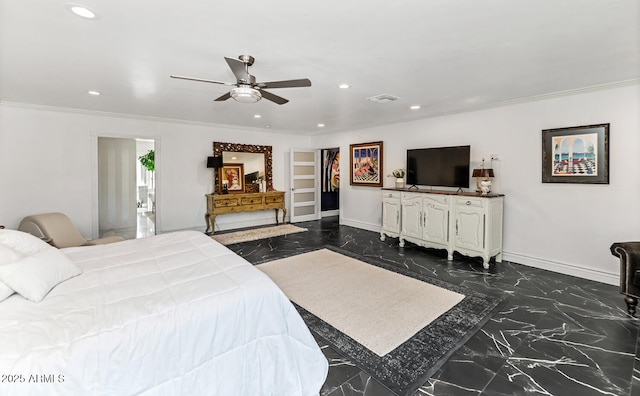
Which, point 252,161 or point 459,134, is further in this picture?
point 252,161

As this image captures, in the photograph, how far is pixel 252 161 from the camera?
23.0ft

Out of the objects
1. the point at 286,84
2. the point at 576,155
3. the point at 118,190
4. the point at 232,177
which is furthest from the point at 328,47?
the point at 118,190

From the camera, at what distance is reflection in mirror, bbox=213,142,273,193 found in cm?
653

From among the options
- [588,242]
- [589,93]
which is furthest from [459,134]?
[588,242]

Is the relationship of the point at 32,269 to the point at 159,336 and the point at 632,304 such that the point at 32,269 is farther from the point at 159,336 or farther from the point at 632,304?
the point at 632,304

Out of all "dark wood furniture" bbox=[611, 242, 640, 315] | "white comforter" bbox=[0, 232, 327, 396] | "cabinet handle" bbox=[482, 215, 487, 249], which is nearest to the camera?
"white comforter" bbox=[0, 232, 327, 396]

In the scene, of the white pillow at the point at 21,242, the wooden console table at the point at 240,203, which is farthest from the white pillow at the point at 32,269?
the wooden console table at the point at 240,203

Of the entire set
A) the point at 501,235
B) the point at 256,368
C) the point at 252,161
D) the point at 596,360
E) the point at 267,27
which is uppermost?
the point at 267,27

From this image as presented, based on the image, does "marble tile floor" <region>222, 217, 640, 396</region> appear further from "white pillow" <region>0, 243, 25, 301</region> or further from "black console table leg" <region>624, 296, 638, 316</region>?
"white pillow" <region>0, 243, 25, 301</region>

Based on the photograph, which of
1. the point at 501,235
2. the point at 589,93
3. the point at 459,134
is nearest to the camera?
the point at 589,93

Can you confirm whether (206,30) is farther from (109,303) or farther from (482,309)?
(482,309)

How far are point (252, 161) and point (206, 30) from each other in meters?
4.95

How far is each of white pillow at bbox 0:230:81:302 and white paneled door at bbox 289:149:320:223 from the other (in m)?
5.71

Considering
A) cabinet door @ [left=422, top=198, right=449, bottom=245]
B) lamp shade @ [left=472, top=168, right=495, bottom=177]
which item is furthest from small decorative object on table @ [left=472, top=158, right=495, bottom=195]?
cabinet door @ [left=422, top=198, right=449, bottom=245]
